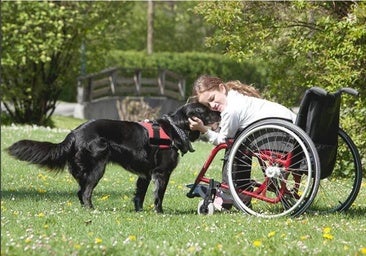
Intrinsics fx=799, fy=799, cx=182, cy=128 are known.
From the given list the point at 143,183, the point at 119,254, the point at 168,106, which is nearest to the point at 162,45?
the point at 168,106

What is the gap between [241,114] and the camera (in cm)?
750

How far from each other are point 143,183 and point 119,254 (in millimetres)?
2822

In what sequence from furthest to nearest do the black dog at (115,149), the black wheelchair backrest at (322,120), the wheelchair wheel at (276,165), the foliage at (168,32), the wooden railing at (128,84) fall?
the foliage at (168,32), the wooden railing at (128,84), the black dog at (115,149), the black wheelchair backrest at (322,120), the wheelchair wheel at (276,165)

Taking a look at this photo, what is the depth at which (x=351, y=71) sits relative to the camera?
11.6 m

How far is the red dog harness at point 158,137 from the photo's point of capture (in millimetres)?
7641

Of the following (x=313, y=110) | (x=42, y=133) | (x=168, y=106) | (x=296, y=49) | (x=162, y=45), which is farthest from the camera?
(x=162, y=45)

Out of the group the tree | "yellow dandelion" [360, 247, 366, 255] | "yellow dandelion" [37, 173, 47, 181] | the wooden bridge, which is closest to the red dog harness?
"yellow dandelion" [360, 247, 366, 255]

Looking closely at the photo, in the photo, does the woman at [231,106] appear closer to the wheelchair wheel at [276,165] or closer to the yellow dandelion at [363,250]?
the wheelchair wheel at [276,165]

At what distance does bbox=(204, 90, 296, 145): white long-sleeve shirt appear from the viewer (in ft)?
24.4

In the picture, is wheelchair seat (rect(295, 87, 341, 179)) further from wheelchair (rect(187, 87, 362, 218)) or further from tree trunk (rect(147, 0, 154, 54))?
tree trunk (rect(147, 0, 154, 54))

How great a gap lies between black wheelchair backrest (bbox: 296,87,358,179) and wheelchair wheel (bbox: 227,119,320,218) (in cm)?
20

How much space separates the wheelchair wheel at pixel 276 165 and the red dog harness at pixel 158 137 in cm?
71

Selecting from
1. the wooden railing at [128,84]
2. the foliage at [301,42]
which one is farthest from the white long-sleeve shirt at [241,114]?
the wooden railing at [128,84]

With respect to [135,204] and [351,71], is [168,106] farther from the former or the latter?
[135,204]
